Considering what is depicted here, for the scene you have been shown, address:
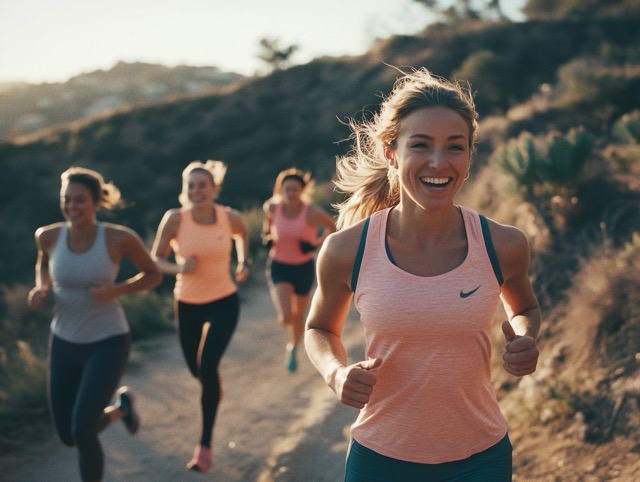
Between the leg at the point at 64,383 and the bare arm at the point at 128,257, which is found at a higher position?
the bare arm at the point at 128,257

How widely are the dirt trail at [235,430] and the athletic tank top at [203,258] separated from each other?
138cm

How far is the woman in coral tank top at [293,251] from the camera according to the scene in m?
7.17

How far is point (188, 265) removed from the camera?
206 inches

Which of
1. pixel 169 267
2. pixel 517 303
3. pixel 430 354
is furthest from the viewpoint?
pixel 169 267

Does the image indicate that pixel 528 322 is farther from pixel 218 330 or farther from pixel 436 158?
pixel 218 330

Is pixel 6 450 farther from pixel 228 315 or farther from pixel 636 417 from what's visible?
pixel 636 417

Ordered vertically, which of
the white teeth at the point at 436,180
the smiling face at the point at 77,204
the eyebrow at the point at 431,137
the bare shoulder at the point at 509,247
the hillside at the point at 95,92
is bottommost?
the smiling face at the point at 77,204

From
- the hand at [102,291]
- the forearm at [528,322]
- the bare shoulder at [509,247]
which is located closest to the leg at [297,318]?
the hand at [102,291]

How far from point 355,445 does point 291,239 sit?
497cm

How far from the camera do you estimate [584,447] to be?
414cm

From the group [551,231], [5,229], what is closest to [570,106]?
[551,231]

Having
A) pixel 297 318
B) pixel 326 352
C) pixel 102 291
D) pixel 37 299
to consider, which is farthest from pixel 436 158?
pixel 297 318

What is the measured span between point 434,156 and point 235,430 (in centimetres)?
444

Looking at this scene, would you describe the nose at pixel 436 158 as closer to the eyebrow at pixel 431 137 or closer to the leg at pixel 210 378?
the eyebrow at pixel 431 137
